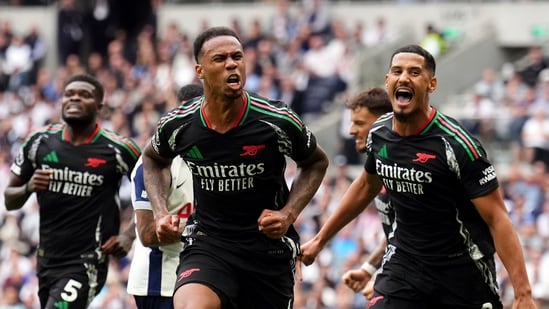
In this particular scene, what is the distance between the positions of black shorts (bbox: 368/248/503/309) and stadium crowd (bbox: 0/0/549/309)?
7.30 m

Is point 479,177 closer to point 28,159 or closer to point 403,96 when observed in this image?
point 403,96

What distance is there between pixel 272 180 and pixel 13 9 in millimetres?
23607

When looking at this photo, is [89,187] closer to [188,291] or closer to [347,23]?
[188,291]

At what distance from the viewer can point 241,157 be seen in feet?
28.4

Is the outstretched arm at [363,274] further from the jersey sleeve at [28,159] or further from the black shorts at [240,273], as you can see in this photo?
the jersey sleeve at [28,159]

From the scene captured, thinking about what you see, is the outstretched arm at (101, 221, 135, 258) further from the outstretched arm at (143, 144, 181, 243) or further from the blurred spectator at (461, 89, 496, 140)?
the blurred spectator at (461, 89, 496, 140)

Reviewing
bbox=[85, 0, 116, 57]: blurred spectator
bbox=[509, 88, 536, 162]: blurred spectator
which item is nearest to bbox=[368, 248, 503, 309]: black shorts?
bbox=[509, 88, 536, 162]: blurred spectator

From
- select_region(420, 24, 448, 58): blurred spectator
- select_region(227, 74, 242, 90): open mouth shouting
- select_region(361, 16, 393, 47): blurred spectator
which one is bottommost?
select_region(227, 74, 242, 90): open mouth shouting

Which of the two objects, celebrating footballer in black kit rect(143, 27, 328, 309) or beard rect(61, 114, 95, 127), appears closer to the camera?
celebrating footballer in black kit rect(143, 27, 328, 309)

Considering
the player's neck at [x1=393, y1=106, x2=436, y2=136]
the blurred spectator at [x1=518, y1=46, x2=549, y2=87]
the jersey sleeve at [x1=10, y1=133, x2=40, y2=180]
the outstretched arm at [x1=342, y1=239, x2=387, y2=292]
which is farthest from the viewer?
the blurred spectator at [x1=518, y1=46, x2=549, y2=87]

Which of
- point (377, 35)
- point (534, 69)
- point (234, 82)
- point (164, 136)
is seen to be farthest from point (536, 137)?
point (234, 82)

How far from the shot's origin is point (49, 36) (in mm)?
30234

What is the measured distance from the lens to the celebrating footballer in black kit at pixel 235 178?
8594 millimetres

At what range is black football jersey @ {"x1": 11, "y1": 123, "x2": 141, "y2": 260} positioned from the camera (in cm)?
1081
